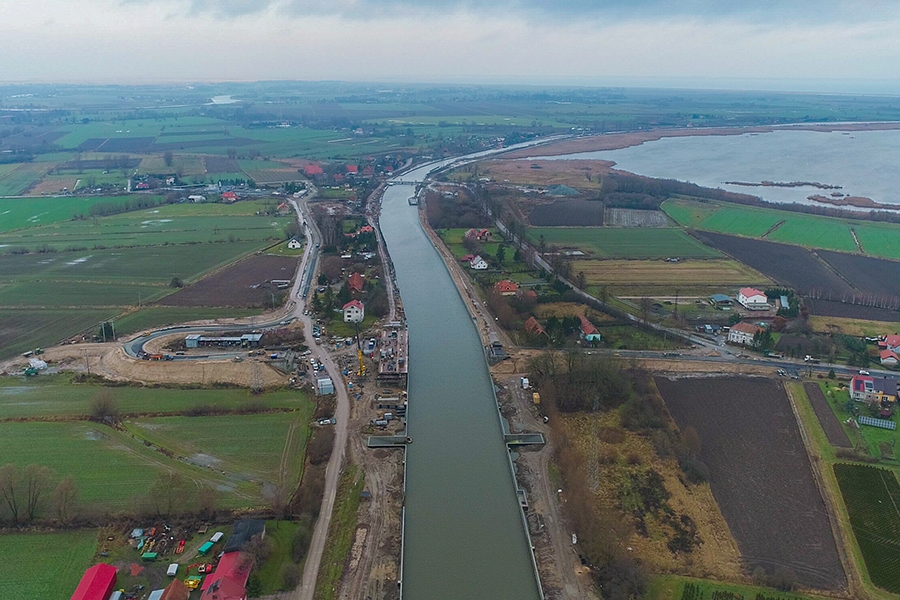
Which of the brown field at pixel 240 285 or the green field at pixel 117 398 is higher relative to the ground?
the brown field at pixel 240 285

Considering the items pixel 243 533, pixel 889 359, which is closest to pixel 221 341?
pixel 243 533

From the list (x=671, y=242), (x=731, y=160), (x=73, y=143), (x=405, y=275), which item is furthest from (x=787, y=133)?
(x=73, y=143)

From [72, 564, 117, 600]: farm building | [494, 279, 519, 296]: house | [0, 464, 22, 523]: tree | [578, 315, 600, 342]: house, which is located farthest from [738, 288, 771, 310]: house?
[0, 464, 22, 523]: tree

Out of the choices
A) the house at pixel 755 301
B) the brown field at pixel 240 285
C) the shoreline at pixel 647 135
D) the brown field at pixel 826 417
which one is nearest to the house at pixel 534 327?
the brown field at pixel 826 417

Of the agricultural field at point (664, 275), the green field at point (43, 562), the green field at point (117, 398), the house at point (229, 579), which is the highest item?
the agricultural field at point (664, 275)

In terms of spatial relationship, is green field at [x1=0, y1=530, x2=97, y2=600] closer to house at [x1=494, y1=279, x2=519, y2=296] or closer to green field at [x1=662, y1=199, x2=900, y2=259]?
house at [x1=494, y1=279, x2=519, y2=296]

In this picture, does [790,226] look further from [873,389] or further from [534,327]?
[534,327]

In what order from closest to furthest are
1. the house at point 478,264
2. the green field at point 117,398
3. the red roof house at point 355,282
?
the green field at point 117,398
the red roof house at point 355,282
the house at point 478,264

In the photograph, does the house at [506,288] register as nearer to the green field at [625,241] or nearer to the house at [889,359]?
the green field at [625,241]
